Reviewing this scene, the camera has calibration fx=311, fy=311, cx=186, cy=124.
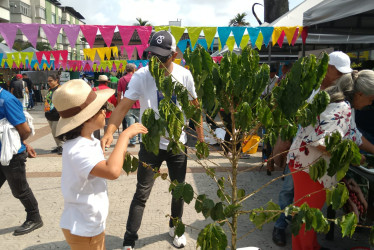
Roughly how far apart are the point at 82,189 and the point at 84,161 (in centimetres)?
20

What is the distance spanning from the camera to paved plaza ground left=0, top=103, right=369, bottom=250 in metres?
3.05

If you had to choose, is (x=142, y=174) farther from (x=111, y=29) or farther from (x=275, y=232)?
(x=111, y=29)

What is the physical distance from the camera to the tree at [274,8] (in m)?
10.2

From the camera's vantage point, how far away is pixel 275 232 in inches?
121

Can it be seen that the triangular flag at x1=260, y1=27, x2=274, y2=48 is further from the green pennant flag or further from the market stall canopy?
the green pennant flag

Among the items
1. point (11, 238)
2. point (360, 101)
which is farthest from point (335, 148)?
point (11, 238)

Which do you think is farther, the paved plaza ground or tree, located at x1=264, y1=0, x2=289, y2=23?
tree, located at x1=264, y1=0, x2=289, y2=23

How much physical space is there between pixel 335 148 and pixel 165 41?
1.60 meters

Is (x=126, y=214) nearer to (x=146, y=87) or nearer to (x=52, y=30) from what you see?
(x=146, y=87)

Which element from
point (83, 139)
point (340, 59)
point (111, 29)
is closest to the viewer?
point (83, 139)

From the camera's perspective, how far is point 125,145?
1662 mm

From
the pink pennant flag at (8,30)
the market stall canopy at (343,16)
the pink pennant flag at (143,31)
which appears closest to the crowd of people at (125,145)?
the market stall canopy at (343,16)

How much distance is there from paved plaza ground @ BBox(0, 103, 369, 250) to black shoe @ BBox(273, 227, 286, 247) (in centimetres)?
6

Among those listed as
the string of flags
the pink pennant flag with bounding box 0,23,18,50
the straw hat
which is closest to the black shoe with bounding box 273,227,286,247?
the straw hat
